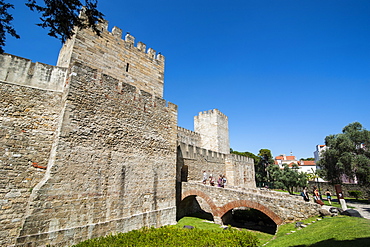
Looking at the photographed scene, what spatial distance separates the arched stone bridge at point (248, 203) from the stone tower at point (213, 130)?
35.9 feet

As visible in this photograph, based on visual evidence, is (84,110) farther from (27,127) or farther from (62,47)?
(62,47)

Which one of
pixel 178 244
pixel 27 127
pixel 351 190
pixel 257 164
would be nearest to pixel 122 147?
pixel 27 127

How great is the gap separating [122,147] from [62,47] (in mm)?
6719

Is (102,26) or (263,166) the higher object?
(102,26)

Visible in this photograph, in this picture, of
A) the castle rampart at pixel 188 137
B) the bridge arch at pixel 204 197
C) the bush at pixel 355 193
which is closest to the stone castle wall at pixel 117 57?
the bridge arch at pixel 204 197

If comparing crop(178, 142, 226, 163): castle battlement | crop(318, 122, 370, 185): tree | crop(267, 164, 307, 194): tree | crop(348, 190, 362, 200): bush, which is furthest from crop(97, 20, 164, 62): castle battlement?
crop(348, 190, 362, 200): bush

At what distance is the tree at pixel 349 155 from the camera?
56.4 ft

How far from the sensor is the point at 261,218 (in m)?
12.9

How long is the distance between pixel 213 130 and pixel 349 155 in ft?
47.6

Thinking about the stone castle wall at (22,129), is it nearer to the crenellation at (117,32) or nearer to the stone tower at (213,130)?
the crenellation at (117,32)

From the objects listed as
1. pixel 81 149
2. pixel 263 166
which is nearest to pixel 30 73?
pixel 81 149

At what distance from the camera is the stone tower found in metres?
24.4

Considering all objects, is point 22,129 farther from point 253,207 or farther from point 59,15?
point 253,207

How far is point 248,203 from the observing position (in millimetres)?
10031
